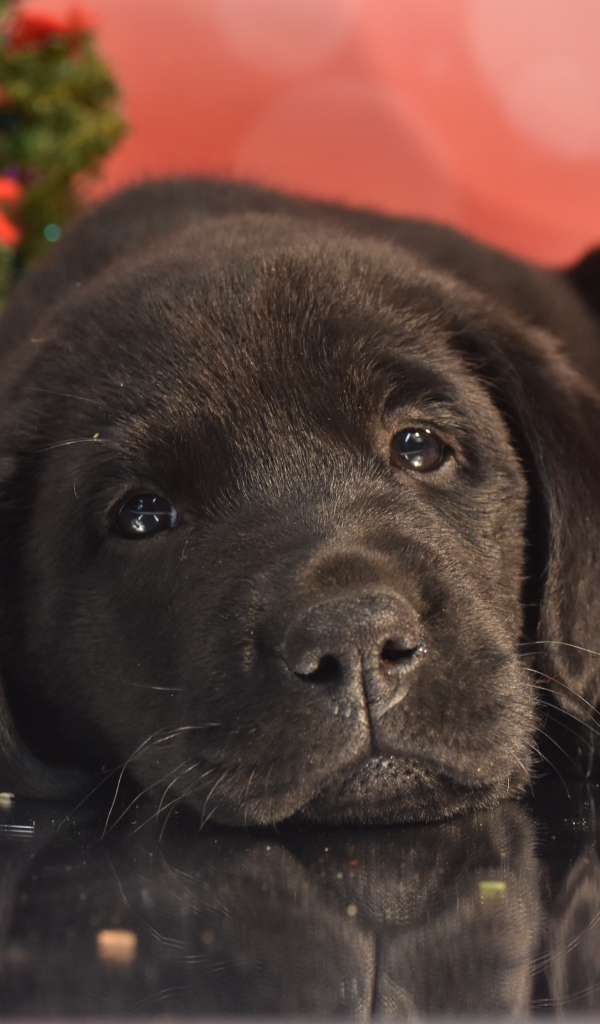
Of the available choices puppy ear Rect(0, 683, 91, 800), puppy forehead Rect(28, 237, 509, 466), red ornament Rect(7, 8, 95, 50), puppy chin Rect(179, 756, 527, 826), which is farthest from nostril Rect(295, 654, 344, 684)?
red ornament Rect(7, 8, 95, 50)

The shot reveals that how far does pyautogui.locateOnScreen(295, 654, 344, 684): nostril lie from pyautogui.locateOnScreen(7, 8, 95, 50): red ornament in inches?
166

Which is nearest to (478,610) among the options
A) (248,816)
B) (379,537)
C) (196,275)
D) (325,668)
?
(379,537)

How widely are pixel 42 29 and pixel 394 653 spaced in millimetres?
4257

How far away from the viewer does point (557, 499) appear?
2143 millimetres

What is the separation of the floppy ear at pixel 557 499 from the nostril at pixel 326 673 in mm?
546

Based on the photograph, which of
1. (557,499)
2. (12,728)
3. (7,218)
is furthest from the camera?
(7,218)

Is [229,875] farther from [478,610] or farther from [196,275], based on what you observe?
[196,275]

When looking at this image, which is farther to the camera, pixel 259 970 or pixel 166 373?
pixel 166 373

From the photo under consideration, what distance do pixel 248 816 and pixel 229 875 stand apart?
0.45ft

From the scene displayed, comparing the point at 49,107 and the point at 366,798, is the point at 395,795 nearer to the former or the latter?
the point at 366,798

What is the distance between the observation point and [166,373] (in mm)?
2033

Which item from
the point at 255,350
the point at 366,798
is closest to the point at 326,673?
the point at 366,798

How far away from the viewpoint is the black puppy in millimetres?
1666

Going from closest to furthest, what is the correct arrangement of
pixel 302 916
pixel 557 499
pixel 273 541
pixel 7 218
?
pixel 302 916, pixel 273 541, pixel 557 499, pixel 7 218
